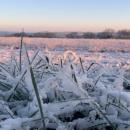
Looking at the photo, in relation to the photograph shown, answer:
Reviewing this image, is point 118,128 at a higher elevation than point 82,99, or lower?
lower

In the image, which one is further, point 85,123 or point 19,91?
point 19,91

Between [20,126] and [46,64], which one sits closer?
[20,126]

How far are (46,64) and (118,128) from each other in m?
0.97

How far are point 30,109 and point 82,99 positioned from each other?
0.71 feet

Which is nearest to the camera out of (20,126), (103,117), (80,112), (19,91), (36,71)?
(20,126)

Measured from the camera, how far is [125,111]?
150cm

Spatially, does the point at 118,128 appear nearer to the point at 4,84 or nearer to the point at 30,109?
the point at 30,109

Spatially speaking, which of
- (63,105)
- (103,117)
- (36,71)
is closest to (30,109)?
(63,105)

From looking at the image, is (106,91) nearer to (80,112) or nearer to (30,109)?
(80,112)

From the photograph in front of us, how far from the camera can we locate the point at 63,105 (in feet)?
4.78

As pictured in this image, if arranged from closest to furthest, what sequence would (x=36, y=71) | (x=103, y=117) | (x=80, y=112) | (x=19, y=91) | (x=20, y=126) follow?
(x=20, y=126) → (x=103, y=117) → (x=80, y=112) → (x=19, y=91) → (x=36, y=71)

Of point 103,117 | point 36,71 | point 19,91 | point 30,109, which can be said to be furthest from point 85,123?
point 36,71

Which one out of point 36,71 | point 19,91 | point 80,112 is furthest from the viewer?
point 36,71

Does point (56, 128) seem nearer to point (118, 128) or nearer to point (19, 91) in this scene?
point (118, 128)
